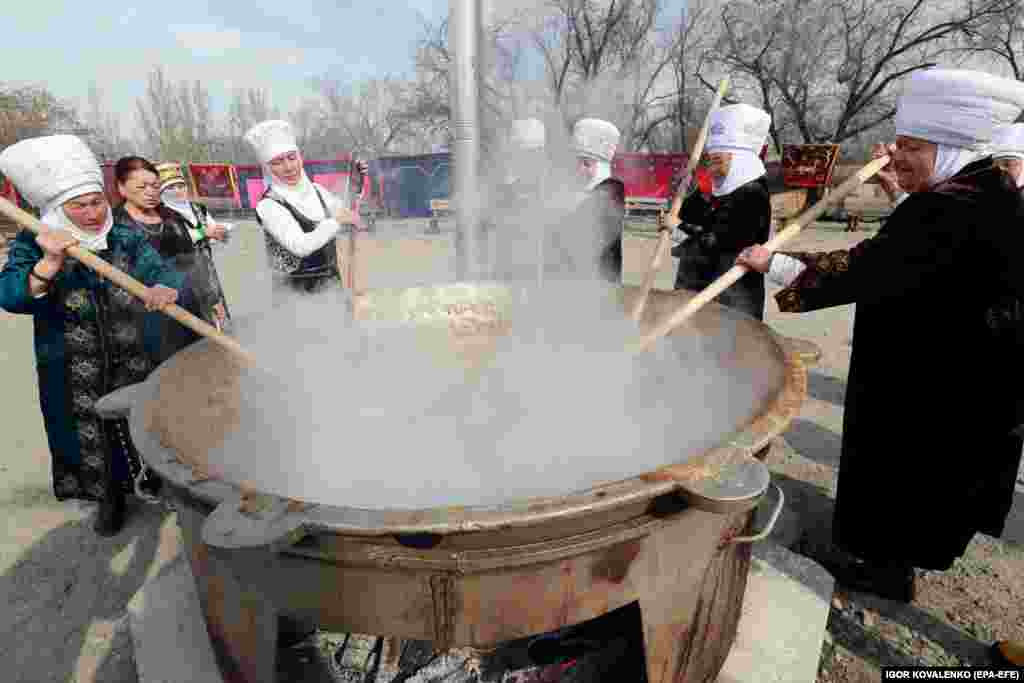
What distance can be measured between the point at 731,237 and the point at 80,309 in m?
3.54

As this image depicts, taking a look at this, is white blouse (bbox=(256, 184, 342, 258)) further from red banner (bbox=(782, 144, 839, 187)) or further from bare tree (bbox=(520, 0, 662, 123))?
red banner (bbox=(782, 144, 839, 187))

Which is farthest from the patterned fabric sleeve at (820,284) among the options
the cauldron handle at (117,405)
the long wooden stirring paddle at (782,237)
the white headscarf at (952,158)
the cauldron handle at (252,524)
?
the cauldron handle at (117,405)

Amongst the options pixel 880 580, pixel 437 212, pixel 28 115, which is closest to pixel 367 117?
pixel 880 580

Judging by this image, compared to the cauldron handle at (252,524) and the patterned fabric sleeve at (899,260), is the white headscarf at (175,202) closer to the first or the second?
the cauldron handle at (252,524)

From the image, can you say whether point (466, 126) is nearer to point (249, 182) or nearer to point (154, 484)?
point (154, 484)

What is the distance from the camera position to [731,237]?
3.20 metres

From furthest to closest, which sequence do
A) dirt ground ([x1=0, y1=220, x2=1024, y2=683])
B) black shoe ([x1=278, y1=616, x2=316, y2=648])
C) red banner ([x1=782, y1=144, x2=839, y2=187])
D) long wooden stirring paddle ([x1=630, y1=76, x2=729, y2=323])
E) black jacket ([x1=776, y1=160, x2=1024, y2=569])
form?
1. red banner ([x1=782, y1=144, x2=839, y2=187])
2. long wooden stirring paddle ([x1=630, y1=76, x2=729, y2=323])
3. dirt ground ([x1=0, y1=220, x2=1024, y2=683])
4. black shoe ([x1=278, y1=616, x2=316, y2=648])
5. black jacket ([x1=776, y1=160, x2=1024, y2=569])

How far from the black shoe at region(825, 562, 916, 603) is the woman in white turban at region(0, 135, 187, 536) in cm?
317

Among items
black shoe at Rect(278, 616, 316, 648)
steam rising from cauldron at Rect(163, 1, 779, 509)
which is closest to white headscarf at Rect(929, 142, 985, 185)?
steam rising from cauldron at Rect(163, 1, 779, 509)

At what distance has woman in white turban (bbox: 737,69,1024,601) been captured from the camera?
6.05ft

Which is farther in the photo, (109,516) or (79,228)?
(109,516)

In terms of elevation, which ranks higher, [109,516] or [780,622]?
[780,622]

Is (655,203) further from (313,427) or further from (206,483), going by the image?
(206,483)

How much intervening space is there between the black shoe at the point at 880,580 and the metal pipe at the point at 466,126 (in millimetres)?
2552
